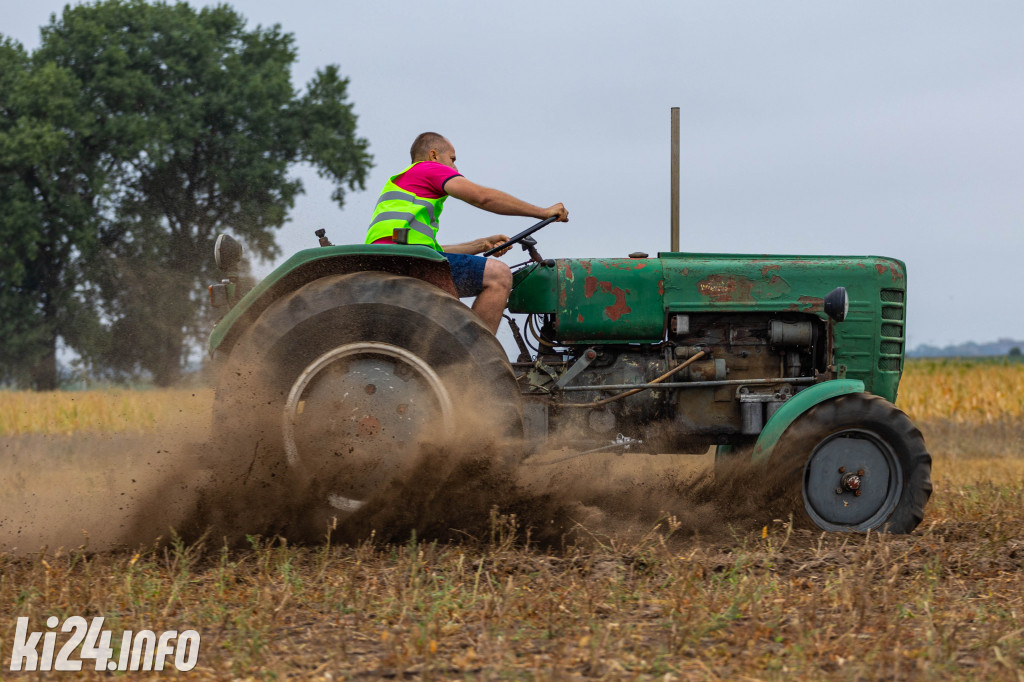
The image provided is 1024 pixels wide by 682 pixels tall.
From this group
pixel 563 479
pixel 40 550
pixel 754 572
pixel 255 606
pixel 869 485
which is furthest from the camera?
pixel 869 485

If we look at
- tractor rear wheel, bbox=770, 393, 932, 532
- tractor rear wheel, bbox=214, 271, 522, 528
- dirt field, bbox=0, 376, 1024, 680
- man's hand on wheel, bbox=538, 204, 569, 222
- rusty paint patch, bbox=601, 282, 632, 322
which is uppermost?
man's hand on wheel, bbox=538, 204, 569, 222

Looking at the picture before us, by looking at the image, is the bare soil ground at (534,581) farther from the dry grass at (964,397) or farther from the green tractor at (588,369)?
the dry grass at (964,397)

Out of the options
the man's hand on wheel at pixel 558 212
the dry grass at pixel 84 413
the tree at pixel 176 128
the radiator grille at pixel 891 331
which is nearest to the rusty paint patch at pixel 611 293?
the man's hand on wheel at pixel 558 212

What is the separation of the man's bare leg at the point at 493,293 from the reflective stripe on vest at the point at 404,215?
1.04ft

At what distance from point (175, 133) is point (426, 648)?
993 inches

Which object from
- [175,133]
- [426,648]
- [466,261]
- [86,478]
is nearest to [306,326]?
[466,261]

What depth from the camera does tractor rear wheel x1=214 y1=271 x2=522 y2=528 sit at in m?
4.67

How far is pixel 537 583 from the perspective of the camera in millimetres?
4078

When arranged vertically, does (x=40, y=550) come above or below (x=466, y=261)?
below

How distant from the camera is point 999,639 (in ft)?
11.1

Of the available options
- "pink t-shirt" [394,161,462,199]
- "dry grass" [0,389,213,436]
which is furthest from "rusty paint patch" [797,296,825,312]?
"dry grass" [0,389,213,436]

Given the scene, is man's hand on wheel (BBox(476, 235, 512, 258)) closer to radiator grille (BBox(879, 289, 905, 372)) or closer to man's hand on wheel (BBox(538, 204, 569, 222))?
man's hand on wheel (BBox(538, 204, 569, 222))

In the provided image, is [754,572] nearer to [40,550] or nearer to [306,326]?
[306,326]

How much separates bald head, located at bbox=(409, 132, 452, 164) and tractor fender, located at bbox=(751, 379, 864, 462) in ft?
7.46
